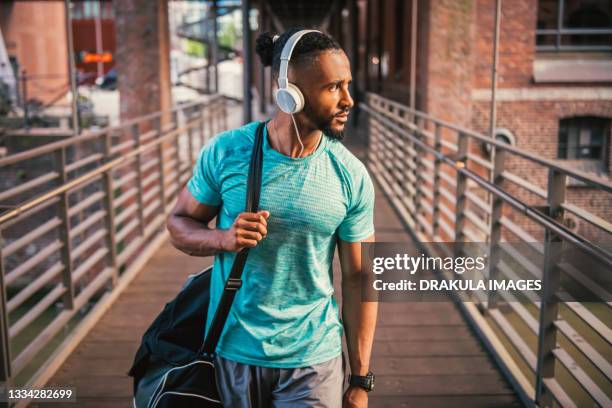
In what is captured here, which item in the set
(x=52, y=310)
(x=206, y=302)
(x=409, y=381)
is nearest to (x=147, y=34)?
(x=52, y=310)

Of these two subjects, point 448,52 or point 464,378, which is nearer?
point 464,378

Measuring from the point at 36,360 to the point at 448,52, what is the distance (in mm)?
9745

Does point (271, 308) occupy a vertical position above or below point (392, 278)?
above

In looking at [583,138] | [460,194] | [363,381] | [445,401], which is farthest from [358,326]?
[583,138]

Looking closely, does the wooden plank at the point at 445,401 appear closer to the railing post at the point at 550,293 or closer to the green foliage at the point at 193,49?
the railing post at the point at 550,293

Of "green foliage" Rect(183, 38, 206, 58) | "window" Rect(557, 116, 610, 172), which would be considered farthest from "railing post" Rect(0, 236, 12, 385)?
"green foliage" Rect(183, 38, 206, 58)

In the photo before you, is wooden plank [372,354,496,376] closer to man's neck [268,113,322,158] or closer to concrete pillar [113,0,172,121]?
man's neck [268,113,322,158]

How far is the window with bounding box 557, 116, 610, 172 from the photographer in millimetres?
19281

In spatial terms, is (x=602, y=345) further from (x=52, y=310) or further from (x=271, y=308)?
(x=52, y=310)

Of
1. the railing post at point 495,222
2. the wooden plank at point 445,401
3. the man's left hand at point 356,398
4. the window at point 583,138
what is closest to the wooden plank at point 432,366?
the wooden plank at point 445,401

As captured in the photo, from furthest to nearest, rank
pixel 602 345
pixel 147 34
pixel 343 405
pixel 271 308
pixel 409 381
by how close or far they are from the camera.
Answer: pixel 147 34 < pixel 602 345 < pixel 409 381 < pixel 343 405 < pixel 271 308

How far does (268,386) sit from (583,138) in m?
19.5

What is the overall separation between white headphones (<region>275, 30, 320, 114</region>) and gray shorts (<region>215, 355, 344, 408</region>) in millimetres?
747

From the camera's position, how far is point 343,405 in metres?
2.41
